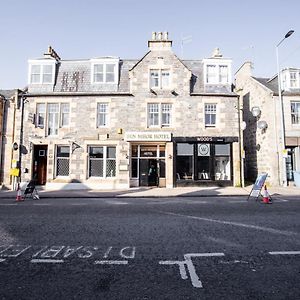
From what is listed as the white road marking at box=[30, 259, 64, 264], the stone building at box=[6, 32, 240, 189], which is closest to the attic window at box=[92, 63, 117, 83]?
the stone building at box=[6, 32, 240, 189]

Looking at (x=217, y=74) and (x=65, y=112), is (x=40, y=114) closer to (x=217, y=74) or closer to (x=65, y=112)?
(x=65, y=112)

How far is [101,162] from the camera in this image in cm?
2072

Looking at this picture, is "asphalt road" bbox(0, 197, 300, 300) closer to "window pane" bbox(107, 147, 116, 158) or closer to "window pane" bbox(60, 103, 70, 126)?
"window pane" bbox(107, 147, 116, 158)

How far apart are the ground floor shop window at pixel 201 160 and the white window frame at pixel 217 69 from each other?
5.64m

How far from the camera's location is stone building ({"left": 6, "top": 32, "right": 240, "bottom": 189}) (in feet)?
67.2

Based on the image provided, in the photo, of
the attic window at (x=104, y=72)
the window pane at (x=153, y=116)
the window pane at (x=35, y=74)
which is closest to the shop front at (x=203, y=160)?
the window pane at (x=153, y=116)

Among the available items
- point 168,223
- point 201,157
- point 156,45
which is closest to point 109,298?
point 168,223

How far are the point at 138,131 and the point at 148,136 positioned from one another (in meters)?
0.97

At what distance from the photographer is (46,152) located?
70.5 feet

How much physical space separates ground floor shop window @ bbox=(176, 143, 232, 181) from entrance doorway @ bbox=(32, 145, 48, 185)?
1133 centimetres

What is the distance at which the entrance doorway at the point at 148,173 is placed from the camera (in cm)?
2083

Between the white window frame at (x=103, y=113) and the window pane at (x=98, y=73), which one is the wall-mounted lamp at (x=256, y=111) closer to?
the white window frame at (x=103, y=113)

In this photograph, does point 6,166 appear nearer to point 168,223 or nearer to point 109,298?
point 168,223

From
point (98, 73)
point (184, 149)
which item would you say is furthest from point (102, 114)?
point (184, 149)
